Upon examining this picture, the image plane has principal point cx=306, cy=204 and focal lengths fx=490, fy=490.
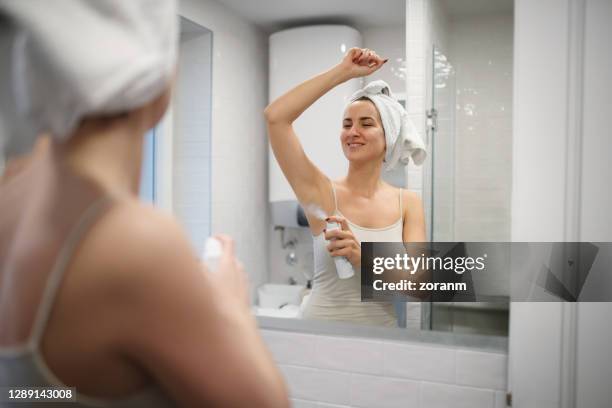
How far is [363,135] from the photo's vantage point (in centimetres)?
89

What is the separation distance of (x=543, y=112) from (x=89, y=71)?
0.87 m

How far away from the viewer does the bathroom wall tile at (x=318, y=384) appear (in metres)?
1.12

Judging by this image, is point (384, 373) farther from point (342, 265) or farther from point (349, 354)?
point (342, 265)

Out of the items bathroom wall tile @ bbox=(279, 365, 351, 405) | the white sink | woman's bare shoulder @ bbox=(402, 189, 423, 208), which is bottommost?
bathroom wall tile @ bbox=(279, 365, 351, 405)

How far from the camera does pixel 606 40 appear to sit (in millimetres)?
883

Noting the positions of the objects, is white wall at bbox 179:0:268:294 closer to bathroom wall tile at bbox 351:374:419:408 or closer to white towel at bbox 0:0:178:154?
bathroom wall tile at bbox 351:374:419:408

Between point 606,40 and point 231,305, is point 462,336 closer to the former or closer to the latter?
point 606,40

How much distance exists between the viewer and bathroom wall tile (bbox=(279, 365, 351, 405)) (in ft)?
3.67

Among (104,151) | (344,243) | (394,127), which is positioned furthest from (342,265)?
(104,151)

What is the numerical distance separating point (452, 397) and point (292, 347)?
0.37 metres

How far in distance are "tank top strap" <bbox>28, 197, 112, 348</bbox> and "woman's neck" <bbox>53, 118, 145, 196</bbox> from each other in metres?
0.01

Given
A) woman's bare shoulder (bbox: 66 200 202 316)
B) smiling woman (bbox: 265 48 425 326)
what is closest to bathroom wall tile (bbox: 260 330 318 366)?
smiling woman (bbox: 265 48 425 326)

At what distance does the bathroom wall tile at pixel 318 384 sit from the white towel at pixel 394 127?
1.71ft

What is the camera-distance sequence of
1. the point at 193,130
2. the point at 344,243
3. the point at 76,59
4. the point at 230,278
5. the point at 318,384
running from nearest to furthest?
the point at 76,59, the point at 230,278, the point at 193,130, the point at 344,243, the point at 318,384
